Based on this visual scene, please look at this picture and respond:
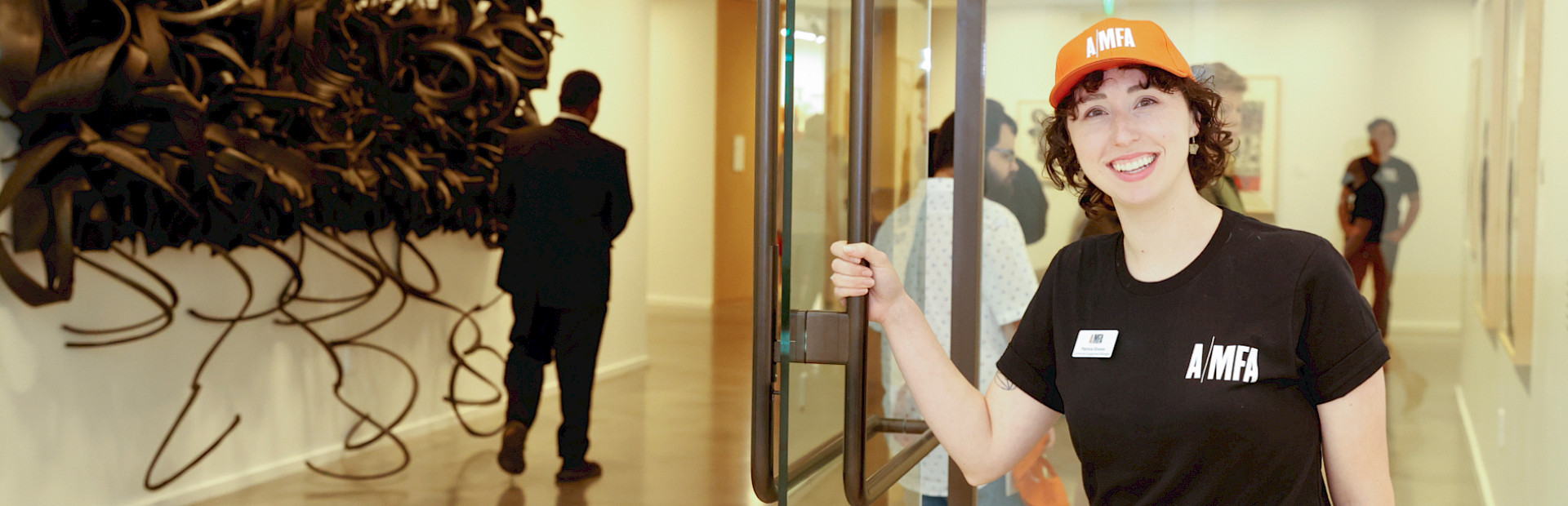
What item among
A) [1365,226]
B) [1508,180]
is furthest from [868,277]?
[1508,180]

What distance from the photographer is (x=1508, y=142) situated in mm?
1766

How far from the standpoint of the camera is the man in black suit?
166 inches

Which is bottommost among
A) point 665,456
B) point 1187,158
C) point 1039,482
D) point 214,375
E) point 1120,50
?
point 665,456

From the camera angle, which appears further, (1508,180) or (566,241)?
(566,241)

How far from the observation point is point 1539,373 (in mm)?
1814

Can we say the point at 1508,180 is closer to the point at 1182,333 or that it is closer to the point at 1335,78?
the point at 1335,78

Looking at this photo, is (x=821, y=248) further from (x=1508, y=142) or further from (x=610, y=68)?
(x=610, y=68)

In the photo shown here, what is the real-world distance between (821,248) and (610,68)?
521 cm

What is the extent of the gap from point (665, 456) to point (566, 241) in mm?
1016

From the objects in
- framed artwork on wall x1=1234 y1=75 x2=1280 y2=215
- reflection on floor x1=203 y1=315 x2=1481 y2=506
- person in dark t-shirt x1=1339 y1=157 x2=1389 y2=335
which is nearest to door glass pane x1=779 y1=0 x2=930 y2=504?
reflection on floor x1=203 y1=315 x2=1481 y2=506

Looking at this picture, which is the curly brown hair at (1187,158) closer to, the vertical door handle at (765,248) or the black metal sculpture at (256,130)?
the vertical door handle at (765,248)

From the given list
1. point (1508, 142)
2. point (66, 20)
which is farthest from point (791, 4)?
point (66, 20)

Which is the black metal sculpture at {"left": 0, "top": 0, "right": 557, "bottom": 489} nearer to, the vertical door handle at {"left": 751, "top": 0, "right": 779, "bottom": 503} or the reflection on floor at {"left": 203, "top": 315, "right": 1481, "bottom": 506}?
the reflection on floor at {"left": 203, "top": 315, "right": 1481, "bottom": 506}

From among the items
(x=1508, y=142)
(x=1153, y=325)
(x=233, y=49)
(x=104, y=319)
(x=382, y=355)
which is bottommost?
(x=382, y=355)
